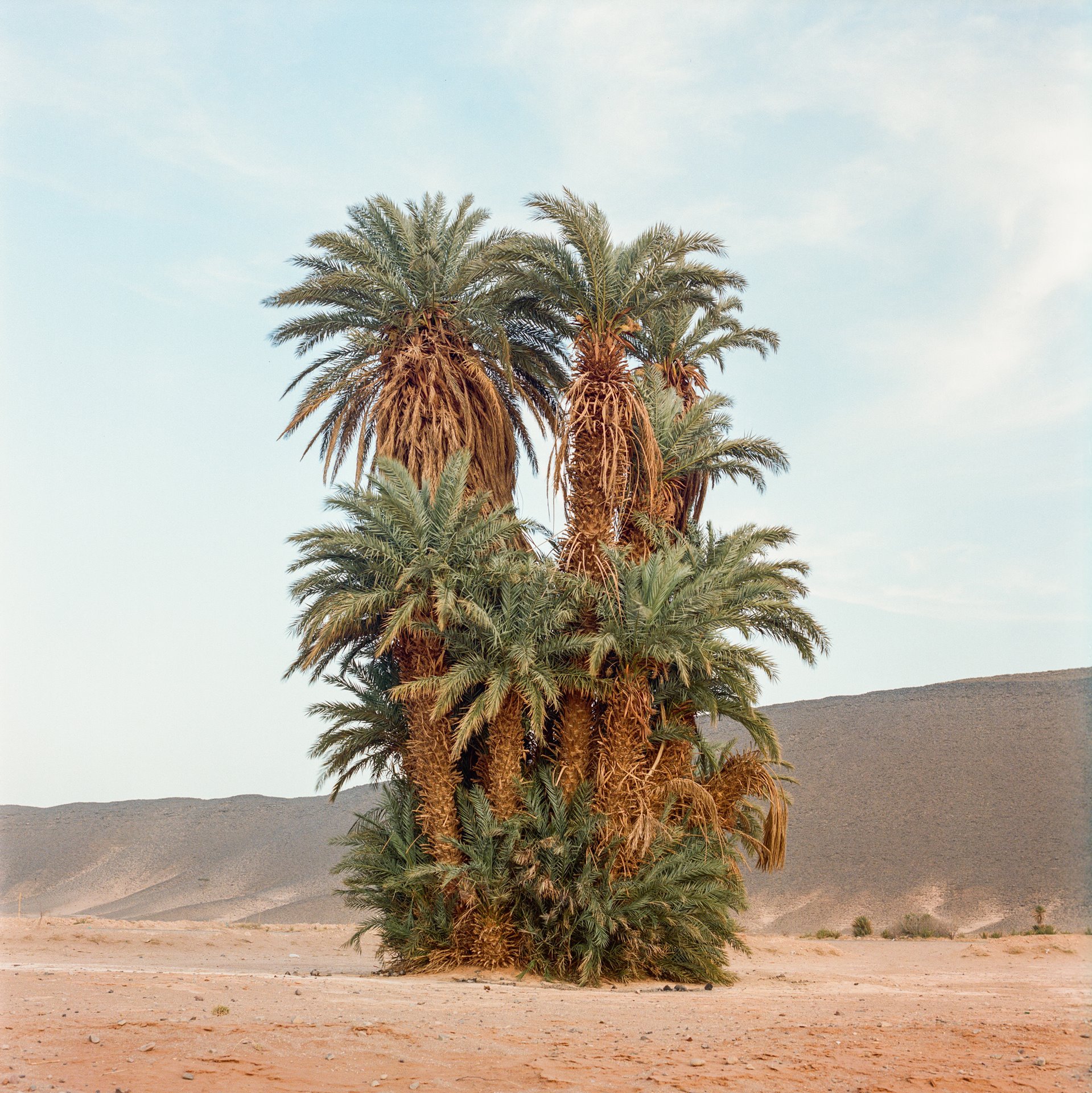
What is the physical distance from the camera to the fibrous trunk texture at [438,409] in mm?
21266

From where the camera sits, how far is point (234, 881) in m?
71.6

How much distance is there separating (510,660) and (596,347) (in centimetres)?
640

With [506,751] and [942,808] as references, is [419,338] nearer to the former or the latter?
[506,751]

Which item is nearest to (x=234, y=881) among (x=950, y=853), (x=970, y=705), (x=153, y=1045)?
(x=950, y=853)

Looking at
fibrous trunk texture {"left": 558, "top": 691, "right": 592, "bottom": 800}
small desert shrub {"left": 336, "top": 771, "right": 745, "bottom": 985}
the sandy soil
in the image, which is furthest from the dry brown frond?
fibrous trunk texture {"left": 558, "top": 691, "right": 592, "bottom": 800}

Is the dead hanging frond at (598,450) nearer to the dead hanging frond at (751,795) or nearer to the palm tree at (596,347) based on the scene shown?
the palm tree at (596,347)

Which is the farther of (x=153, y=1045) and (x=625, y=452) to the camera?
(x=625, y=452)

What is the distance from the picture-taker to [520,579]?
1875 cm

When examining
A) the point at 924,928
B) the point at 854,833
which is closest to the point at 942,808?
the point at 854,833

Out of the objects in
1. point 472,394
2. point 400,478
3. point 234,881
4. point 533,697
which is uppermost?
point 472,394

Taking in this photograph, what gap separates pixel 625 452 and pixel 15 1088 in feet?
48.6

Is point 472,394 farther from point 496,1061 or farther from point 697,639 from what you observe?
point 496,1061

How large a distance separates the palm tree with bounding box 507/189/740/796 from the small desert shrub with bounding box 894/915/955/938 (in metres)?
28.3

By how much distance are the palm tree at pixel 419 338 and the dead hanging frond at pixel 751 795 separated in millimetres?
7258
